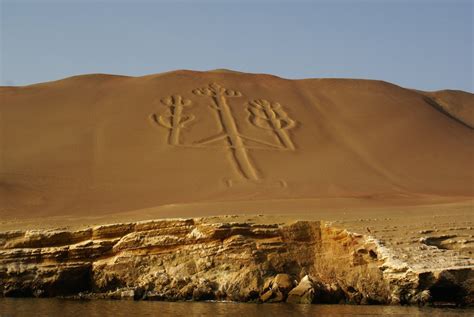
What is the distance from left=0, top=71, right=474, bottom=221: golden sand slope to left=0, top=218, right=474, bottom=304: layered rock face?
609cm

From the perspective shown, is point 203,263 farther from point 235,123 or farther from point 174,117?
point 174,117

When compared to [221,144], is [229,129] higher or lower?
higher

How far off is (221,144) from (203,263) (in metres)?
20.1

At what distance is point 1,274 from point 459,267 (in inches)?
433

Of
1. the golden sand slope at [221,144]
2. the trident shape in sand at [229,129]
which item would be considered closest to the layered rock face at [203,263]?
the golden sand slope at [221,144]

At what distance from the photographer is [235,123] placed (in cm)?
4138

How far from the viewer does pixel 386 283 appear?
17781 millimetres

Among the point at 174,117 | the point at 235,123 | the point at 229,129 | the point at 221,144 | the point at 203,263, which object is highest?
the point at 174,117

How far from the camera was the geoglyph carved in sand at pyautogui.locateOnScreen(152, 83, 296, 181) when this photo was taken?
3829 cm

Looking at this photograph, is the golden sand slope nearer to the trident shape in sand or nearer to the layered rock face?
the trident shape in sand

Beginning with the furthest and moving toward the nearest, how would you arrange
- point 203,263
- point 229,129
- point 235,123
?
1. point 235,123
2. point 229,129
3. point 203,263

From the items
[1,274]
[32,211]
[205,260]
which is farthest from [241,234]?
[32,211]

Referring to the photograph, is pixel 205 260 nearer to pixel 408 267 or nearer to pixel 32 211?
pixel 408 267

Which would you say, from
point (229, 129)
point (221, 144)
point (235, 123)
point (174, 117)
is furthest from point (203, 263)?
point (174, 117)
